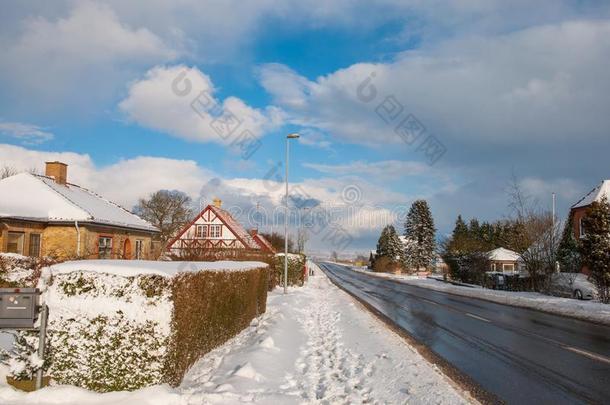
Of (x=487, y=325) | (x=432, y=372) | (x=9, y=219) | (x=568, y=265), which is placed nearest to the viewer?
(x=432, y=372)

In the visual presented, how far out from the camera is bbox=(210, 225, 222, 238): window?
159 ft

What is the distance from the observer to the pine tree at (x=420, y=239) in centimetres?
7788

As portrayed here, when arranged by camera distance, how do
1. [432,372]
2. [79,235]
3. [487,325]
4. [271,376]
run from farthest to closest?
[79,235] → [487,325] → [432,372] → [271,376]

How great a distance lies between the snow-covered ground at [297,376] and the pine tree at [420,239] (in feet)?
222

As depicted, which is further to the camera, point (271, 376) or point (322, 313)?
point (322, 313)

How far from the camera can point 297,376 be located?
7.68 m

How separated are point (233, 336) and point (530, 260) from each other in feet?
85.6

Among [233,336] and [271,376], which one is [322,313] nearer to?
[233,336]

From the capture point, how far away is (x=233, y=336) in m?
10.6

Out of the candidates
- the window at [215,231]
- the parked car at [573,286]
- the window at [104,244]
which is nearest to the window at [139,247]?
the window at [104,244]

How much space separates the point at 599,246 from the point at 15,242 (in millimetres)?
27391

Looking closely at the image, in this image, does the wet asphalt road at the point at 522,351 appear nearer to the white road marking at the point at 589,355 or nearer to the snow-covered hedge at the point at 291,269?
the white road marking at the point at 589,355

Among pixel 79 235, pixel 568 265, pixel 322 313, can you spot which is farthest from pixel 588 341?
pixel 568 265

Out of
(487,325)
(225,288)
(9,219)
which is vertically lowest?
(487,325)
